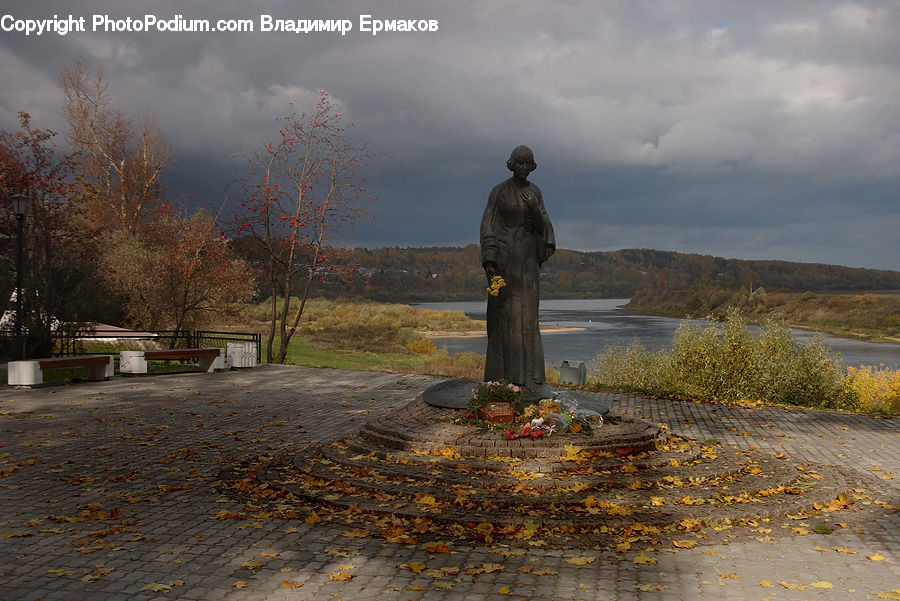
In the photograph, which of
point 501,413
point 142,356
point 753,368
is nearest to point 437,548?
point 501,413

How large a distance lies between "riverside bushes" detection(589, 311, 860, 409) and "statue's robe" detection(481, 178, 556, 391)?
21.8ft

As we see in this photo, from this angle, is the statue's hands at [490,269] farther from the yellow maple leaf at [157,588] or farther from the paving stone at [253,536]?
the yellow maple leaf at [157,588]

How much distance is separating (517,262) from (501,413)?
1815mm

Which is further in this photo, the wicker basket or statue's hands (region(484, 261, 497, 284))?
statue's hands (region(484, 261, 497, 284))

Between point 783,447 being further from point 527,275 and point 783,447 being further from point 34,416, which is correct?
point 34,416

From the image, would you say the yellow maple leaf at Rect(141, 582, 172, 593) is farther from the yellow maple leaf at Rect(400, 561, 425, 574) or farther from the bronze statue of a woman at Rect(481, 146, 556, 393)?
the bronze statue of a woman at Rect(481, 146, 556, 393)

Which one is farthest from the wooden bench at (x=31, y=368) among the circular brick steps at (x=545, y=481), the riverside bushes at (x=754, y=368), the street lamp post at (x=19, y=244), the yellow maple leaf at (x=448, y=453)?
the riverside bushes at (x=754, y=368)

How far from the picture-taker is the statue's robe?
304 inches

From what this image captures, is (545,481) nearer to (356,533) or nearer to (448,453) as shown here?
(448,453)

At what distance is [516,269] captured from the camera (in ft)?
25.4

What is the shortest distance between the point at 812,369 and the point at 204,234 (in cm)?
1905

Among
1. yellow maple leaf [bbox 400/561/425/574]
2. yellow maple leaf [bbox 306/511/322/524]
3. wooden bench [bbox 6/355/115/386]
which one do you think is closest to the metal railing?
wooden bench [bbox 6/355/115/386]

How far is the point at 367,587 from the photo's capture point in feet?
12.8

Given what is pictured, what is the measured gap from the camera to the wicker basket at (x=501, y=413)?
700 centimetres
